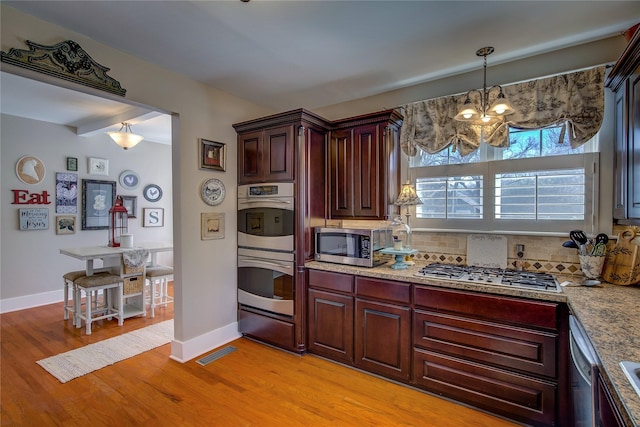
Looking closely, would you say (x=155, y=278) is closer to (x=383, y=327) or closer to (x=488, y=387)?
(x=383, y=327)

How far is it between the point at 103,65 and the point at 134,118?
5.23 feet

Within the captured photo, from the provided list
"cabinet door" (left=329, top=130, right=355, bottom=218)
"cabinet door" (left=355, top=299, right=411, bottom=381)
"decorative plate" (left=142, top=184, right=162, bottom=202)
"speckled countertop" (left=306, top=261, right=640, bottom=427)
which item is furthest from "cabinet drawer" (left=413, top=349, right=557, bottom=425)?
"decorative plate" (left=142, top=184, right=162, bottom=202)

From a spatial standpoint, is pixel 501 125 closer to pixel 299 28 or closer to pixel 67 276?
pixel 299 28

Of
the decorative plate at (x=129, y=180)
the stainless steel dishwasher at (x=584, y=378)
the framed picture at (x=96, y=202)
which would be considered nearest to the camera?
the stainless steel dishwasher at (x=584, y=378)

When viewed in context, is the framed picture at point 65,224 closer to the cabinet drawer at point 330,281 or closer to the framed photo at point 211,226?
the framed photo at point 211,226

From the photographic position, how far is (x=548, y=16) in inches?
77.9

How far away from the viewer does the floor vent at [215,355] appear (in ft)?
9.16

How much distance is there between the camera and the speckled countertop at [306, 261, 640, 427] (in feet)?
2.97

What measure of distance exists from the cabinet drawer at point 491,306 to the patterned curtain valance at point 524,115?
1.30 m

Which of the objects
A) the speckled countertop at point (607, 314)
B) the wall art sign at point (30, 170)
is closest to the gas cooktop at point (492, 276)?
the speckled countertop at point (607, 314)

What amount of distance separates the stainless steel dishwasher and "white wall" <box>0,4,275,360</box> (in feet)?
9.34

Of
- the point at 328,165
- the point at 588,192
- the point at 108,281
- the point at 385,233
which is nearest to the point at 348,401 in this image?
the point at 385,233

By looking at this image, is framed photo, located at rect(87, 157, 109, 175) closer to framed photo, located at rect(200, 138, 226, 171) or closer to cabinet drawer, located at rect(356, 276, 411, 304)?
framed photo, located at rect(200, 138, 226, 171)

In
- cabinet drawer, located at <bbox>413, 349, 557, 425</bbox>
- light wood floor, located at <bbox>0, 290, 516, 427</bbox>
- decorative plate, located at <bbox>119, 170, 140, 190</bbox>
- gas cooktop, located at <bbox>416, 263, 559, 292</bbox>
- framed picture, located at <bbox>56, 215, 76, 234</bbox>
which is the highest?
Result: decorative plate, located at <bbox>119, 170, 140, 190</bbox>
